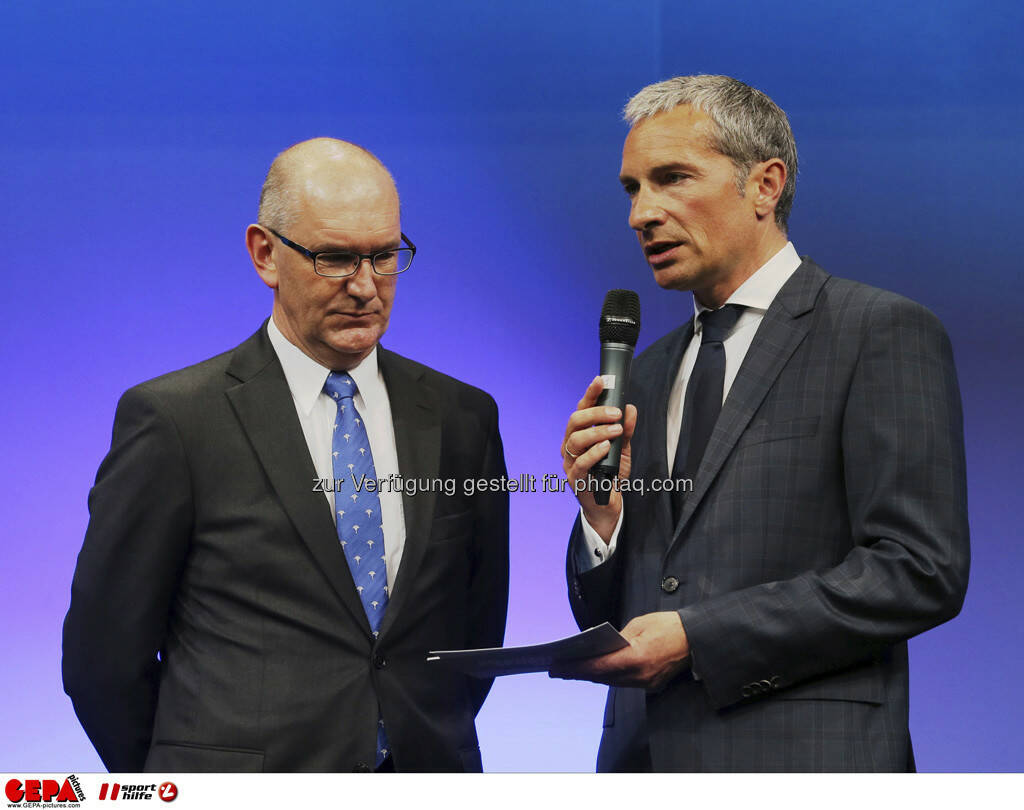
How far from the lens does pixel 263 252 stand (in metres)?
2.72

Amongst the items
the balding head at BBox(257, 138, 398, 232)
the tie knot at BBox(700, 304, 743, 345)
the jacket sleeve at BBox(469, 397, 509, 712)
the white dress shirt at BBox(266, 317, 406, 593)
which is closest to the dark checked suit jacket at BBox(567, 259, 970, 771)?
the tie knot at BBox(700, 304, 743, 345)

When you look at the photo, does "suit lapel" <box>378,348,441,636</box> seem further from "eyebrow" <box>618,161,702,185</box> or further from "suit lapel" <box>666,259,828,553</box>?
"eyebrow" <box>618,161,702,185</box>

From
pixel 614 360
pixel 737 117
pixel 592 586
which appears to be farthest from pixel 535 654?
pixel 737 117

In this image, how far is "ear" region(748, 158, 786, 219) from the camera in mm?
2713

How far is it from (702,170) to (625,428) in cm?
65

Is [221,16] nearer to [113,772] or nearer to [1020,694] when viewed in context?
[113,772]

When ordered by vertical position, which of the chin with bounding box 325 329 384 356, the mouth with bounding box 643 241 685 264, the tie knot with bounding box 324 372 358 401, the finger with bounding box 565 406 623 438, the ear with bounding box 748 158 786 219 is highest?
the ear with bounding box 748 158 786 219

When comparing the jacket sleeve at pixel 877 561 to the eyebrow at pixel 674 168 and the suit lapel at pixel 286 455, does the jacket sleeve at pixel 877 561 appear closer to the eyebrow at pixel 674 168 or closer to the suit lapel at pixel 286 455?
the eyebrow at pixel 674 168

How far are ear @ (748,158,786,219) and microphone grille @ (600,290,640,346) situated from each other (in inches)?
16.0

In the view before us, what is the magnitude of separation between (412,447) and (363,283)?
1.30 ft

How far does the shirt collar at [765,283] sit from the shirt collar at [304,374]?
2.85 ft
